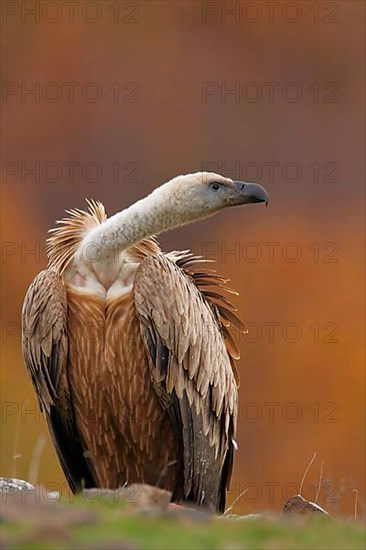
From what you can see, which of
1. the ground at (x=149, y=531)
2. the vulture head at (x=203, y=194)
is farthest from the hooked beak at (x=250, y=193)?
the ground at (x=149, y=531)

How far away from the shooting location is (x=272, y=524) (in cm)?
542

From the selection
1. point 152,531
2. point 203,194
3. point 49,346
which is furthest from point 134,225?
point 152,531

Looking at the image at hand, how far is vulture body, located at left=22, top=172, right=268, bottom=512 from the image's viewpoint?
8.47m

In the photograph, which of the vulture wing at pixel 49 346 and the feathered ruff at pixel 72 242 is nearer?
the vulture wing at pixel 49 346

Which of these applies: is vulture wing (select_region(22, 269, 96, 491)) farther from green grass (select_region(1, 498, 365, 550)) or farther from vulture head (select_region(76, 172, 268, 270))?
green grass (select_region(1, 498, 365, 550))

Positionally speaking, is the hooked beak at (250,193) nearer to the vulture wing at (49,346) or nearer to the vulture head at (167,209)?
the vulture head at (167,209)

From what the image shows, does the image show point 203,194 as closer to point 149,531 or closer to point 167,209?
point 167,209

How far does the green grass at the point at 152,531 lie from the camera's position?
4.86m

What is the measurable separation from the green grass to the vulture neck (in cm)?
306

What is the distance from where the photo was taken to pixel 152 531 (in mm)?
5137

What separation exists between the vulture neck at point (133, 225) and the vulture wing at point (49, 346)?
11.9 inches

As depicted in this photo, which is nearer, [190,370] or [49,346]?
[49,346]

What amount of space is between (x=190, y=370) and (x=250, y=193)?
109 centimetres

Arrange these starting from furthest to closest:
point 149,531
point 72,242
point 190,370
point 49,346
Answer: point 72,242, point 190,370, point 49,346, point 149,531
